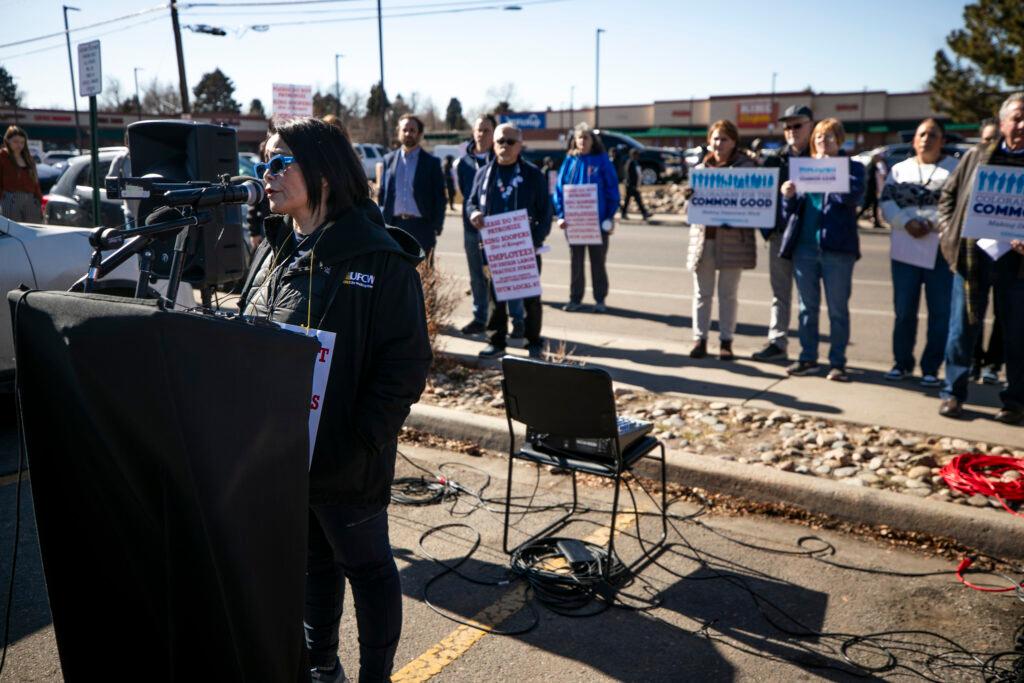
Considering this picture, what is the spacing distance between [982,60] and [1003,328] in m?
37.1

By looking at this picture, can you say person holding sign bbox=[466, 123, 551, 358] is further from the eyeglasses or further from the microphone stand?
the microphone stand

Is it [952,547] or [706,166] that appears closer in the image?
[952,547]

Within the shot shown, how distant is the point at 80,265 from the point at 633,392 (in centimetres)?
425

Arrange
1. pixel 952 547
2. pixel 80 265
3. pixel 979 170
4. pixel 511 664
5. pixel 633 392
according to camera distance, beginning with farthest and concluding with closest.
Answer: pixel 633 392 < pixel 80 265 < pixel 979 170 < pixel 952 547 < pixel 511 664

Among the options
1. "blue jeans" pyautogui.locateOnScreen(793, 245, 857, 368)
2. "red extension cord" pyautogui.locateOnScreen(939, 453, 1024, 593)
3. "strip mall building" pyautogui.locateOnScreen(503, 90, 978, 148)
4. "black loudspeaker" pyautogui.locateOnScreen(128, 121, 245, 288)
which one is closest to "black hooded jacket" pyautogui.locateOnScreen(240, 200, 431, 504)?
"red extension cord" pyautogui.locateOnScreen(939, 453, 1024, 593)

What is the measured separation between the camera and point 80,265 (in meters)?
6.38

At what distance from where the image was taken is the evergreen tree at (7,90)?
13926 millimetres

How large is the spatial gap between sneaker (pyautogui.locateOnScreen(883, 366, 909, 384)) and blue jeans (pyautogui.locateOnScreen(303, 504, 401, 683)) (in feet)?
18.6

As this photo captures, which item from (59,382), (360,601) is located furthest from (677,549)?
(59,382)

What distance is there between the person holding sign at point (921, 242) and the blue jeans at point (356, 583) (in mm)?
5571

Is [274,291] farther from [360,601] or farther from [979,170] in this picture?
[979,170]

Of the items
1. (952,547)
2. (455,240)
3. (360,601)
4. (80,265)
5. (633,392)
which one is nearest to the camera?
(360,601)

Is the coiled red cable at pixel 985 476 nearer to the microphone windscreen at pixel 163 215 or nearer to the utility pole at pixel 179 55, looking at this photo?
the microphone windscreen at pixel 163 215

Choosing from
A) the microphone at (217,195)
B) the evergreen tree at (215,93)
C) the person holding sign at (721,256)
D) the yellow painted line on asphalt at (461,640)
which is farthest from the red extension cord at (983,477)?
the evergreen tree at (215,93)
